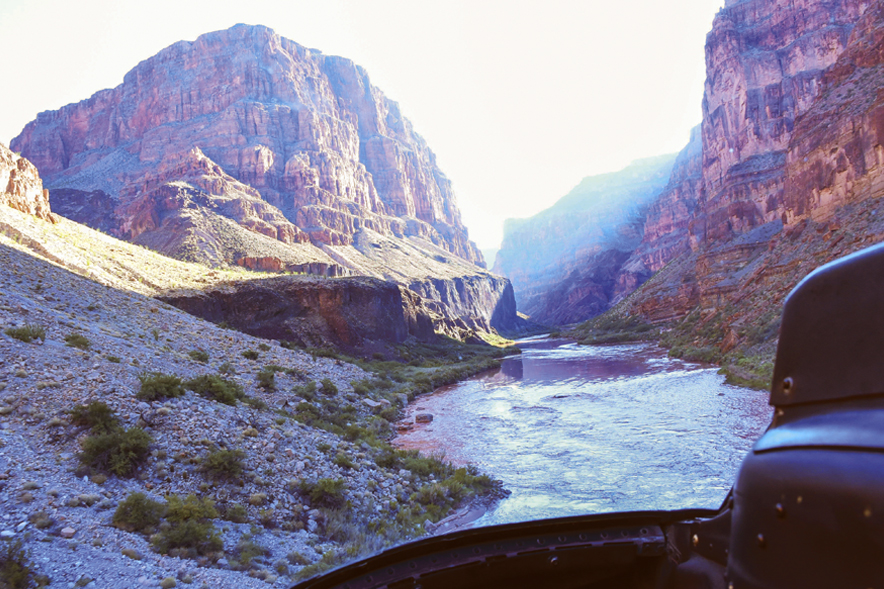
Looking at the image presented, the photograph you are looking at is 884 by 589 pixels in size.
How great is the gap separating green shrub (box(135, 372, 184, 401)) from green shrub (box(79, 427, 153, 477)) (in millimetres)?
1804

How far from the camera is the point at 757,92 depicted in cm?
6938

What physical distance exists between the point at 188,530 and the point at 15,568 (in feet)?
5.57

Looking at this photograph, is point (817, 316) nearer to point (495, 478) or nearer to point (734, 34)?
point (495, 478)

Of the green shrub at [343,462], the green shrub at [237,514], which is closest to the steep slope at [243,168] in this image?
the green shrub at [343,462]

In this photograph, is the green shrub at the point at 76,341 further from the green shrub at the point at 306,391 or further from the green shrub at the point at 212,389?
the green shrub at the point at 306,391

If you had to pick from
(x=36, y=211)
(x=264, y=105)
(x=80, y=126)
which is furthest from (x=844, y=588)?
(x=80, y=126)

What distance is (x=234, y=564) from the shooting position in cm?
506

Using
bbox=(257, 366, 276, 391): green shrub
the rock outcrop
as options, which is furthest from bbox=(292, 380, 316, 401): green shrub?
the rock outcrop

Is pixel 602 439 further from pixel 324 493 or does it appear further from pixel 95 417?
pixel 95 417

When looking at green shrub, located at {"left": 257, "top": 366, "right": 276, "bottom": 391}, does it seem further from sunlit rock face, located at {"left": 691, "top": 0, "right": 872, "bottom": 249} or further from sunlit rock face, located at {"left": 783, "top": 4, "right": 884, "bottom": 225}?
sunlit rock face, located at {"left": 691, "top": 0, "right": 872, "bottom": 249}

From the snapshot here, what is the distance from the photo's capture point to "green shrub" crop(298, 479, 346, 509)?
7305mm

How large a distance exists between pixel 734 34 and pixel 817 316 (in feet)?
317

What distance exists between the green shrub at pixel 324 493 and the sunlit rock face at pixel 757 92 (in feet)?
205

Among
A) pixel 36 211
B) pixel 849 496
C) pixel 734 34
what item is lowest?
pixel 849 496
